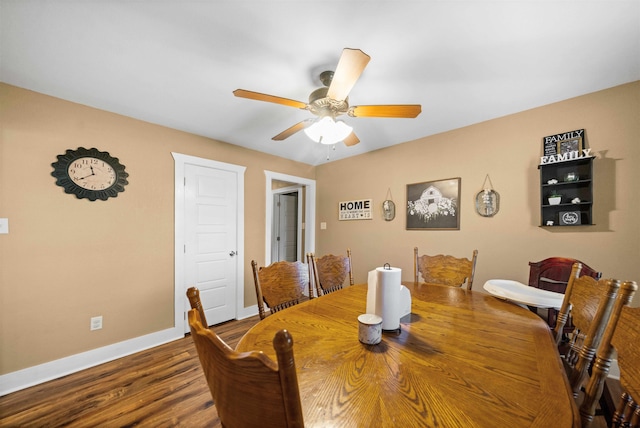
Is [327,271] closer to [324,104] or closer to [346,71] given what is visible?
[324,104]

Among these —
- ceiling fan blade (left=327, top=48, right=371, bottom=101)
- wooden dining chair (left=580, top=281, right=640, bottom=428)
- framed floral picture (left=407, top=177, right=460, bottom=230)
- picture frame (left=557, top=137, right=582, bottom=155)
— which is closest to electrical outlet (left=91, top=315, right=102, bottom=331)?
ceiling fan blade (left=327, top=48, right=371, bottom=101)

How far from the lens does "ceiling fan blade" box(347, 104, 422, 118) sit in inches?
63.8

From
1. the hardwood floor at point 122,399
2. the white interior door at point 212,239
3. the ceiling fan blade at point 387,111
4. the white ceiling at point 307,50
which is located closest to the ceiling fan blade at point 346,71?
the ceiling fan blade at point 387,111

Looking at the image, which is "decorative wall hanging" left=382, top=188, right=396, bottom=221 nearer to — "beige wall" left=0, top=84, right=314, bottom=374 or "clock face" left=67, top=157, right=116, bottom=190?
"beige wall" left=0, top=84, right=314, bottom=374

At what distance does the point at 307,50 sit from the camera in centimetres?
155

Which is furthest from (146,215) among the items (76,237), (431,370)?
(431,370)

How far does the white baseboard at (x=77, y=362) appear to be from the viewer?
1.85 metres

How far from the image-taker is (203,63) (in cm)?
169

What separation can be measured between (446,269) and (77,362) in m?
3.31

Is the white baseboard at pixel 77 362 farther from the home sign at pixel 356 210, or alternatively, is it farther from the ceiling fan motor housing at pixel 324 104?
the ceiling fan motor housing at pixel 324 104

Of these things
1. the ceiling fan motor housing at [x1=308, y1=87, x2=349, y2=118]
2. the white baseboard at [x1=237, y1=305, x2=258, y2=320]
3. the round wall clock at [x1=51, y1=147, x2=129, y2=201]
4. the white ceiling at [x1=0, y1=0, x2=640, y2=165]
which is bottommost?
the white baseboard at [x1=237, y1=305, x2=258, y2=320]

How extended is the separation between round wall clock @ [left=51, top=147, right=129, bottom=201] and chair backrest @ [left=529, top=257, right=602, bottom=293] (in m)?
3.89

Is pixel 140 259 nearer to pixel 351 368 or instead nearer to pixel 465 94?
pixel 351 368

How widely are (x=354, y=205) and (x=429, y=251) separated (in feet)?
4.12
